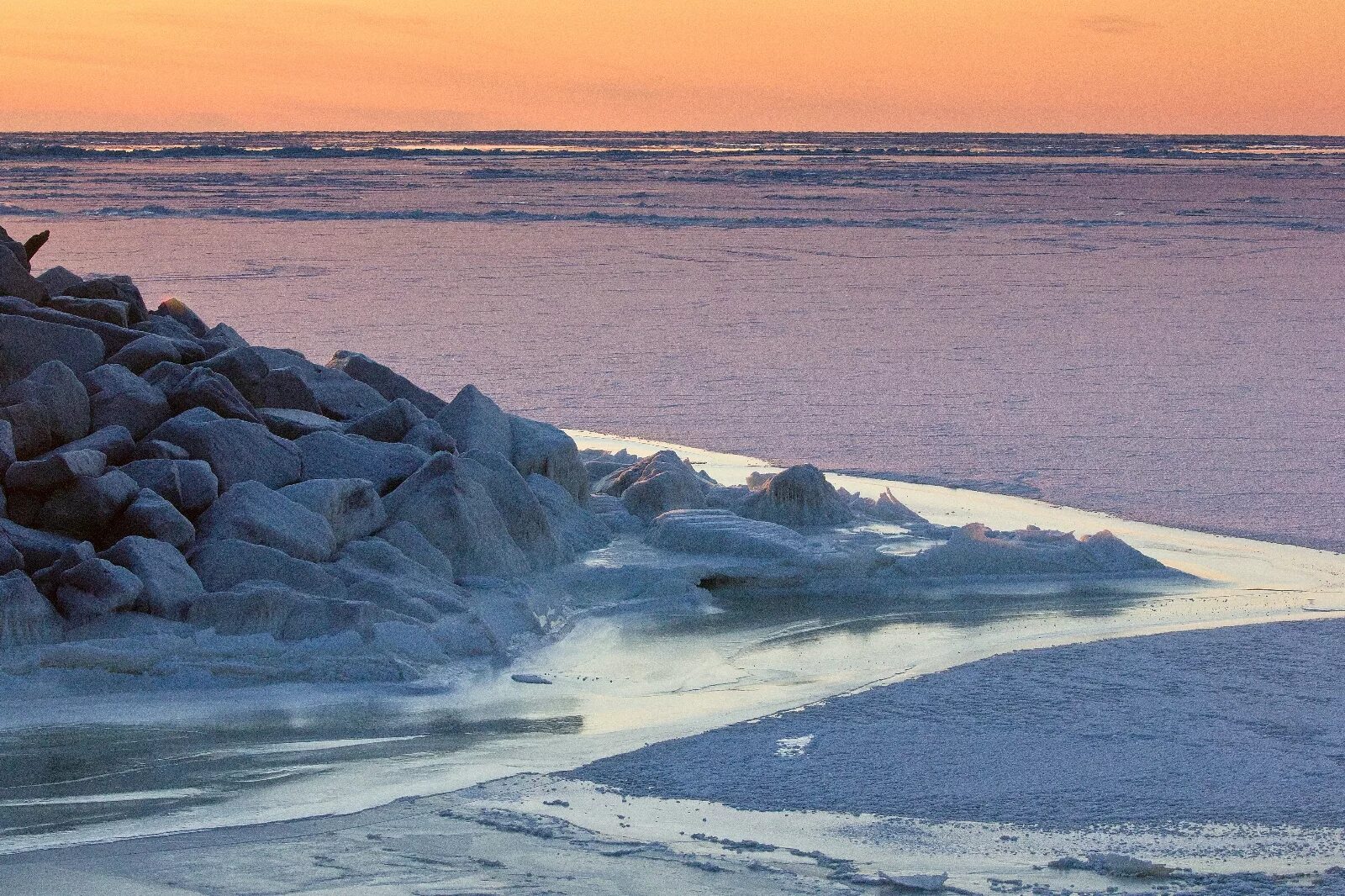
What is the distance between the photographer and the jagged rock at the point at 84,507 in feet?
15.6

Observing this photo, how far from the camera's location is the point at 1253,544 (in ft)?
19.1

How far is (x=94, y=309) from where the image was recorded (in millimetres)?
6496

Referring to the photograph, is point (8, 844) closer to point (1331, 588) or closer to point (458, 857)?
point (458, 857)

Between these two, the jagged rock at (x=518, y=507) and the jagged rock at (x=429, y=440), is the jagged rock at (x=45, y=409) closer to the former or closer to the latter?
the jagged rock at (x=429, y=440)

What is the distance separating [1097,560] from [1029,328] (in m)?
6.47

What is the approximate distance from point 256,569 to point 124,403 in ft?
3.71

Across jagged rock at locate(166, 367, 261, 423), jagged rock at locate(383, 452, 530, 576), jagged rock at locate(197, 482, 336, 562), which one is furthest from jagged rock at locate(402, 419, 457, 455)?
jagged rock at locate(197, 482, 336, 562)

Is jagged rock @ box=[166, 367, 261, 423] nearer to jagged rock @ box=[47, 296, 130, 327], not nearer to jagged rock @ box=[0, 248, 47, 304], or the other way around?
jagged rock @ box=[47, 296, 130, 327]

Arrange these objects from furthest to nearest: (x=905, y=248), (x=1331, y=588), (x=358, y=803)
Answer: (x=905, y=248) < (x=1331, y=588) < (x=358, y=803)

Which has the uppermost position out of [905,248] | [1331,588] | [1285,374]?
[905,248]

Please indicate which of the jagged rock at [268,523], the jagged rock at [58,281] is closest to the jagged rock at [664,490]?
the jagged rock at [268,523]

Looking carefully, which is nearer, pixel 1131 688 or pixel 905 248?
pixel 1131 688

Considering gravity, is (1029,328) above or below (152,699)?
above

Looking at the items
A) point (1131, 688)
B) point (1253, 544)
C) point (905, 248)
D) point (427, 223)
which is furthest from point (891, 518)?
point (427, 223)
